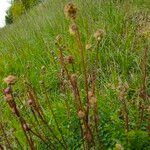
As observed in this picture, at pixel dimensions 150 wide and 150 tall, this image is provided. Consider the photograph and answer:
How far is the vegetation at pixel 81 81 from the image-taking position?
216cm

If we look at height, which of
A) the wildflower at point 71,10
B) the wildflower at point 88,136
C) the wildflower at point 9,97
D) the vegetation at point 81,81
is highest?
the wildflower at point 71,10

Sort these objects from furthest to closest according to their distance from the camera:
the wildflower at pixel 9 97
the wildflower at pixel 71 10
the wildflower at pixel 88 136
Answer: the wildflower at pixel 88 136 < the wildflower at pixel 9 97 < the wildflower at pixel 71 10

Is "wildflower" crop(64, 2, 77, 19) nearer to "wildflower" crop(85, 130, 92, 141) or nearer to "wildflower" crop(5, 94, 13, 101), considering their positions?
"wildflower" crop(5, 94, 13, 101)

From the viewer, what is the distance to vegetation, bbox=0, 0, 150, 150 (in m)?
2.16

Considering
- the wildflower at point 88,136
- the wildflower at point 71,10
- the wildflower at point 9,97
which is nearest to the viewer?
the wildflower at point 71,10

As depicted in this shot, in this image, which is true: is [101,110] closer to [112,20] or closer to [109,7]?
[112,20]

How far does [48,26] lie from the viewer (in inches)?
253

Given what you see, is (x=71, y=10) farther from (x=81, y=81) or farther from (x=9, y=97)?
(x=81, y=81)

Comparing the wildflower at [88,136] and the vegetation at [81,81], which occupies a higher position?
the wildflower at [88,136]

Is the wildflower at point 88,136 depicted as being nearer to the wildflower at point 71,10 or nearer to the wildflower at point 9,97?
the wildflower at point 9,97

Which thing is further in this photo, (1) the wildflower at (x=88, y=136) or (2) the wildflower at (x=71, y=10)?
(1) the wildflower at (x=88, y=136)

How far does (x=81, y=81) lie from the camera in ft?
13.4

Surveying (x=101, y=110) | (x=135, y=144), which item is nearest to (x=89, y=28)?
(x=101, y=110)

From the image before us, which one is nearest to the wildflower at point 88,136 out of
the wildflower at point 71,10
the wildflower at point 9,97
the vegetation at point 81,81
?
the vegetation at point 81,81
